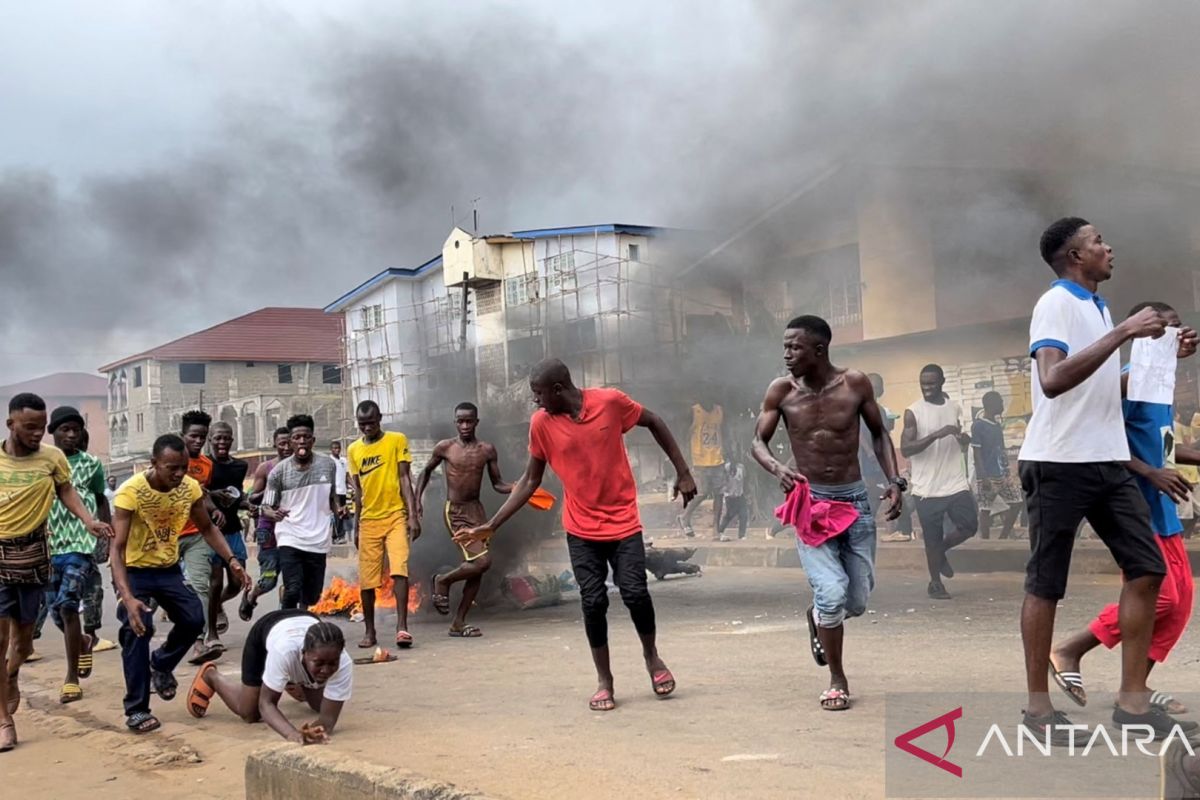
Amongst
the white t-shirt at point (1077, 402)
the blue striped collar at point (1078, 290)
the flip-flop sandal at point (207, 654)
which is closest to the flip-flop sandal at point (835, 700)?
the white t-shirt at point (1077, 402)

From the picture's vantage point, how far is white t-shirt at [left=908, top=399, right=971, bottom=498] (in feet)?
26.4

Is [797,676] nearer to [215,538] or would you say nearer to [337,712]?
[337,712]

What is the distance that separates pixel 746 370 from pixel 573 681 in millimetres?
8710

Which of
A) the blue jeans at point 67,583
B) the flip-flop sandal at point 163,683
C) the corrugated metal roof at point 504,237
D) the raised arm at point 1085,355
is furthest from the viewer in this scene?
the corrugated metal roof at point 504,237

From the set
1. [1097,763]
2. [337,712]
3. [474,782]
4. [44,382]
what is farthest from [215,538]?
[44,382]

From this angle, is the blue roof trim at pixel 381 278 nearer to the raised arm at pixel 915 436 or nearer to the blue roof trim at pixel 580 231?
the blue roof trim at pixel 580 231

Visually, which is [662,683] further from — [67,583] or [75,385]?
[75,385]

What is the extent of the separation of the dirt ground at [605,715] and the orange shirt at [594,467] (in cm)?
76

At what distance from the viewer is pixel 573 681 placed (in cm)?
555

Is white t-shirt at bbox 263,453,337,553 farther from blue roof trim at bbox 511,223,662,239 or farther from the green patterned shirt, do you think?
blue roof trim at bbox 511,223,662,239

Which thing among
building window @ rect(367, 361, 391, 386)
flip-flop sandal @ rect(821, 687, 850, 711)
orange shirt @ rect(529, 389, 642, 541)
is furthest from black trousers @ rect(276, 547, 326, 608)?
building window @ rect(367, 361, 391, 386)

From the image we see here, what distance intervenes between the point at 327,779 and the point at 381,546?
13.0 feet

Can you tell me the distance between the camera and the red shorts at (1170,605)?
385cm

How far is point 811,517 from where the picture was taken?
14.8 feet
